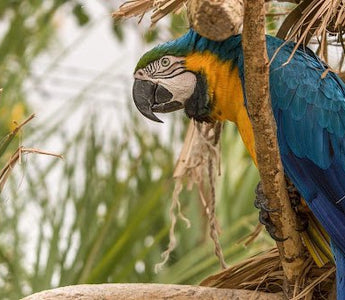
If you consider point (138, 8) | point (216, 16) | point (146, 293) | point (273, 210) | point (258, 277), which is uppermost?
point (216, 16)

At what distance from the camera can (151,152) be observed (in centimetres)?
284

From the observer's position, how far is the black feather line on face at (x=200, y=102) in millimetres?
2062

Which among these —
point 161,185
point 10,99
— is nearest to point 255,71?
point 161,185

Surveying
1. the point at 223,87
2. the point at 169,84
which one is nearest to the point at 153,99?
the point at 169,84

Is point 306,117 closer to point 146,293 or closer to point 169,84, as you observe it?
point 169,84

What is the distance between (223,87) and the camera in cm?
205

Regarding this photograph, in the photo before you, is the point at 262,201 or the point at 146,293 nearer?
the point at 262,201

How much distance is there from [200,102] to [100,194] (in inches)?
25.9

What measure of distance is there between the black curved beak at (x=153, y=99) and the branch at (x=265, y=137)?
364mm

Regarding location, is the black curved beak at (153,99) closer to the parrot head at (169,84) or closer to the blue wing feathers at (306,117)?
the parrot head at (169,84)

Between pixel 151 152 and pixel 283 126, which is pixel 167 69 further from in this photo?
pixel 151 152

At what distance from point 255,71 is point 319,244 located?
53 centimetres

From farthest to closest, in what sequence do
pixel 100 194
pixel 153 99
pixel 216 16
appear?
1. pixel 100 194
2. pixel 153 99
3. pixel 216 16

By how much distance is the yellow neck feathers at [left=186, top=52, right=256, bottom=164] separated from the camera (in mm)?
2025
